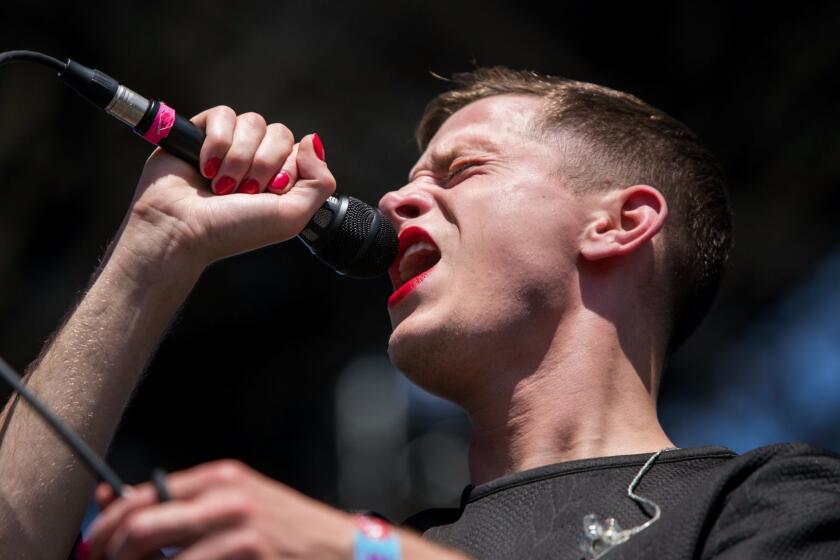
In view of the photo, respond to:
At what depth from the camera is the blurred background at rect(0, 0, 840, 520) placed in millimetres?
4453

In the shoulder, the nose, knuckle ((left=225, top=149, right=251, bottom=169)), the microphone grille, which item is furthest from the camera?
the nose

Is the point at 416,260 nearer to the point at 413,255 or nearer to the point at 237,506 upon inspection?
the point at 413,255

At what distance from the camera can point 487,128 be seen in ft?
8.72

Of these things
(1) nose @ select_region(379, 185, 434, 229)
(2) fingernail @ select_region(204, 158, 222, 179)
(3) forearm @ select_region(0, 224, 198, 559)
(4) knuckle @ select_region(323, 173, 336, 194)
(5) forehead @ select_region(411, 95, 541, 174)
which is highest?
(5) forehead @ select_region(411, 95, 541, 174)

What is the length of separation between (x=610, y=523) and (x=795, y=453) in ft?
0.98

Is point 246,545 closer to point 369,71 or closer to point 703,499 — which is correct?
point 703,499

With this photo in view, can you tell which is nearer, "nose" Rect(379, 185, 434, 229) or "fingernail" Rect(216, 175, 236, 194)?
"fingernail" Rect(216, 175, 236, 194)

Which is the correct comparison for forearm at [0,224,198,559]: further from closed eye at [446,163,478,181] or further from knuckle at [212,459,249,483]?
knuckle at [212,459,249,483]

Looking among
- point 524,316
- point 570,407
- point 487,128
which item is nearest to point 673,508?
point 570,407

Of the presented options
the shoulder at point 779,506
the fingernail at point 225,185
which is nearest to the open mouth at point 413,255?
the fingernail at point 225,185

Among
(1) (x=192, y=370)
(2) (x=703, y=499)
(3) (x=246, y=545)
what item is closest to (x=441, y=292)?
(2) (x=703, y=499)

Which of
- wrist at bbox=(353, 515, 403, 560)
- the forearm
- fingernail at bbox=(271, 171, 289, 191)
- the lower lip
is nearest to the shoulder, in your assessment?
wrist at bbox=(353, 515, 403, 560)

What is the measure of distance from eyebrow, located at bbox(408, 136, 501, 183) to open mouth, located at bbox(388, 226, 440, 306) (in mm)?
228

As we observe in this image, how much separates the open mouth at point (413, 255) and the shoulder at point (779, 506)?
34.7 inches
